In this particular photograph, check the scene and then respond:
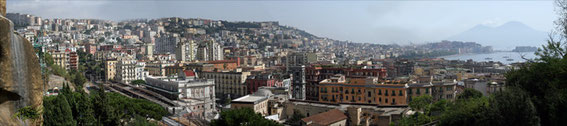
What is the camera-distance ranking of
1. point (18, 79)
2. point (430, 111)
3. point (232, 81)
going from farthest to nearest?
point (232, 81) → point (430, 111) → point (18, 79)

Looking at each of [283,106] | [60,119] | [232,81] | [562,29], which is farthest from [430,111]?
[232,81]

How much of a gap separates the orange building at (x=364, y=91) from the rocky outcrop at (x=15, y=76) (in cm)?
2418

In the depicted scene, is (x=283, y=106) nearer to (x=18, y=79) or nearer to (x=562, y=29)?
(x=562, y=29)

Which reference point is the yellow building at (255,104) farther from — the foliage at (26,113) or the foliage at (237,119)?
the foliage at (26,113)

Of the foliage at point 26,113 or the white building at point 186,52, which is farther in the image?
the white building at point 186,52

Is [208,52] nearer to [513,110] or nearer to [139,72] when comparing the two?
[139,72]

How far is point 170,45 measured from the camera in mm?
93375

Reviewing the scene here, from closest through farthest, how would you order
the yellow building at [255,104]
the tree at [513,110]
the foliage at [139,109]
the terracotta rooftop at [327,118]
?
the tree at [513,110] → the terracotta rooftop at [327,118] → the foliage at [139,109] → the yellow building at [255,104]

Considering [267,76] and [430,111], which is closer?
[430,111]

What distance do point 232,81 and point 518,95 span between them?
113 ft

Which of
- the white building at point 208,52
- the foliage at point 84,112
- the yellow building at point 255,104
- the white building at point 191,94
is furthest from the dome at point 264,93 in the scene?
the white building at point 208,52

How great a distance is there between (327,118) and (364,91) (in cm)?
994

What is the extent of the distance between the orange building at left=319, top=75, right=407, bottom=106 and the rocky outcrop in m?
24.2

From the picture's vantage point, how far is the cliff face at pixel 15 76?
4801 millimetres
